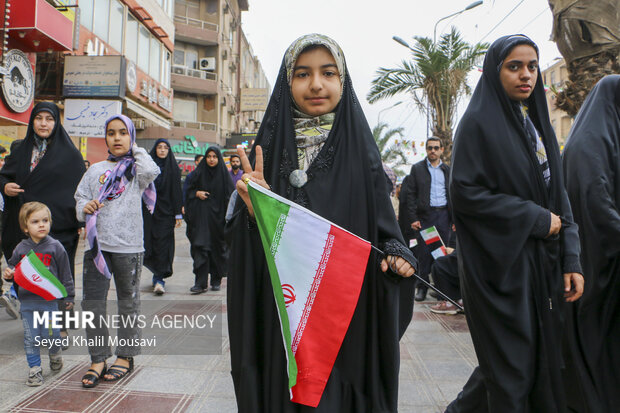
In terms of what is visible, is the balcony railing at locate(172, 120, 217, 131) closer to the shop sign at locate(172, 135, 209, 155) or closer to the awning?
the shop sign at locate(172, 135, 209, 155)

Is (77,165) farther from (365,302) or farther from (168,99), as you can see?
(168,99)

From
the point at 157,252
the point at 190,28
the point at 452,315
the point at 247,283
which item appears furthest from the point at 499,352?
the point at 190,28

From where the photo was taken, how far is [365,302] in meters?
1.85

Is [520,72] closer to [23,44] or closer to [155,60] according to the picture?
[23,44]

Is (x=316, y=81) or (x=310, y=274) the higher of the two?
(x=316, y=81)

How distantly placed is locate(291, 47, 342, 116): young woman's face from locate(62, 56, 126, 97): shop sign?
11.5 metres

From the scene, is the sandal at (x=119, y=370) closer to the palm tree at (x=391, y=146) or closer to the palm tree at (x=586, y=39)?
the palm tree at (x=586, y=39)

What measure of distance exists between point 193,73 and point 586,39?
30088mm

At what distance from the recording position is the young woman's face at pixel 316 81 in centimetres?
183

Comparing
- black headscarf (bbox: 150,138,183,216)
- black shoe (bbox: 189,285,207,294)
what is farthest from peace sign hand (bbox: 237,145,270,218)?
black headscarf (bbox: 150,138,183,216)

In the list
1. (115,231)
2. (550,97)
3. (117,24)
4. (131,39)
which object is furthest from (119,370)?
(550,97)

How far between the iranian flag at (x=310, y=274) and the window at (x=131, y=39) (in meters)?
17.2

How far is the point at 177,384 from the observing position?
3029 mm

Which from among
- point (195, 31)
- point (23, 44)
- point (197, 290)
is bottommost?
point (197, 290)
